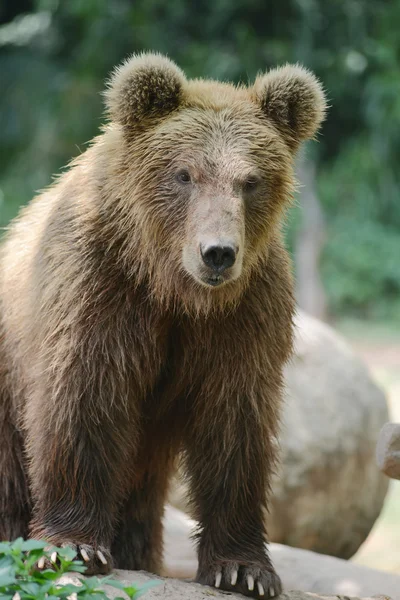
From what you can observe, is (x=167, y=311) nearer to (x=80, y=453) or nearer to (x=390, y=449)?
(x=80, y=453)

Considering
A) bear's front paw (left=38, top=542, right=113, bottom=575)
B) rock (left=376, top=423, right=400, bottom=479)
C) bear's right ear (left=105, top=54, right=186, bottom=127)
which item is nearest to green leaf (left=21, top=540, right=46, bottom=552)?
bear's front paw (left=38, top=542, right=113, bottom=575)

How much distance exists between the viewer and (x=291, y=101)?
15.5 feet

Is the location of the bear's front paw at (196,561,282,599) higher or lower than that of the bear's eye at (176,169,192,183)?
lower

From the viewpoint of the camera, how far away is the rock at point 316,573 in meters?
6.04

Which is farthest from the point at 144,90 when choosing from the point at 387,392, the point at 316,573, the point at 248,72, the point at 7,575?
the point at 248,72

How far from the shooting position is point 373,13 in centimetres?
1750

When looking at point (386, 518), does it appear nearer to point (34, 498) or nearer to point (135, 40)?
point (34, 498)

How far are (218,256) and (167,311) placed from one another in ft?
2.16

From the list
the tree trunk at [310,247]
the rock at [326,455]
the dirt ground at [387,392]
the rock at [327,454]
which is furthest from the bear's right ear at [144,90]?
the tree trunk at [310,247]

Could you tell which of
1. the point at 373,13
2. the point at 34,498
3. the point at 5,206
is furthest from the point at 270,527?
the point at 373,13

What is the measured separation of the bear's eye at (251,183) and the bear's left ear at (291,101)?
376 mm

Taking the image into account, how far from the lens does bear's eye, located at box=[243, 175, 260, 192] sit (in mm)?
4500

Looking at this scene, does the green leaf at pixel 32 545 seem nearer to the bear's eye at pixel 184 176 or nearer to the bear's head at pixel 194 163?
Result: the bear's head at pixel 194 163

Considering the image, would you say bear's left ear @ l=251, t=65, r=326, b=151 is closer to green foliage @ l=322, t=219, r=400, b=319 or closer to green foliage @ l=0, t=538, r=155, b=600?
green foliage @ l=0, t=538, r=155, b=600
